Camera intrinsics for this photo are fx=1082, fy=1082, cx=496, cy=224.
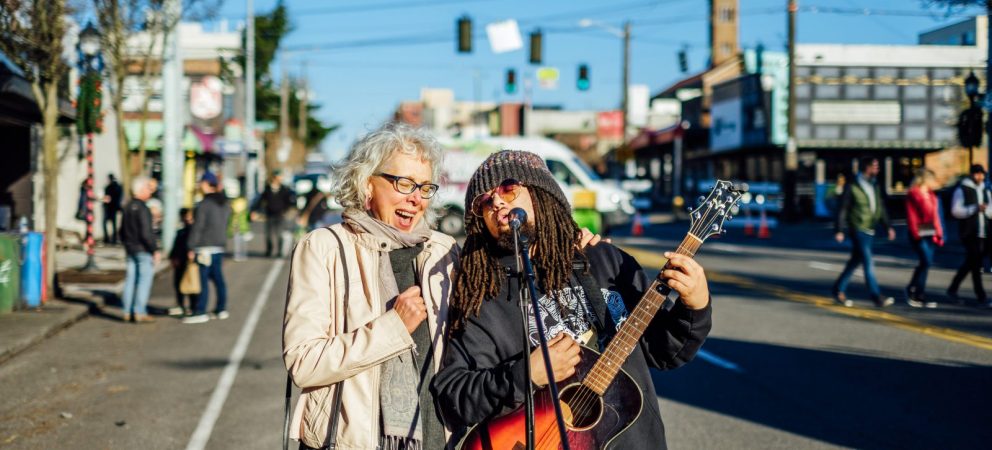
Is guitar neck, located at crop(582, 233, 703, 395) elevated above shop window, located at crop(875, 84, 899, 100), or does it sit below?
below

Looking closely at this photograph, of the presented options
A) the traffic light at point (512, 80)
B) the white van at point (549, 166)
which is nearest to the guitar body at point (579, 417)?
the white van at point (549, 166)

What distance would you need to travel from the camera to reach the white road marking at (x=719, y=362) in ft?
30.7

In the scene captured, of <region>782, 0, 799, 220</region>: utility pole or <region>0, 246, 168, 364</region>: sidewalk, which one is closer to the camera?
<region>0, 246, 168, 364</region>: sidewalk

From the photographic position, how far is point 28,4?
1552 cm

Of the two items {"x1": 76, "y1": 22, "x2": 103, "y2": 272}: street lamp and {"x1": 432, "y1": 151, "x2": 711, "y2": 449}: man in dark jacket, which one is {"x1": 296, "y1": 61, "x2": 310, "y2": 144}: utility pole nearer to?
{"x1": 76, "y1": 22, "x2": 103, "y2": 272}: street lamp

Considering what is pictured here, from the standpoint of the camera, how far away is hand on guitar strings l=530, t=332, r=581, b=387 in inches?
112

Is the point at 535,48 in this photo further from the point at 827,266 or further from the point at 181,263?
the point at 181,263

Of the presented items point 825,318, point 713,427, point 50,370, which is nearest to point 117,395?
point 50,370

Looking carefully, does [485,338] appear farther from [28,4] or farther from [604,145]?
[604,145]

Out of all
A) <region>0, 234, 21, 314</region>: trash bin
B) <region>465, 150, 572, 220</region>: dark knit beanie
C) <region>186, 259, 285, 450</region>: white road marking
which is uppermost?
<region>465, 150, 572, 220</region>: dark knit beanie

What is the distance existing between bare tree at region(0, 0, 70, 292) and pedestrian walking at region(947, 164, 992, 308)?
12.0m

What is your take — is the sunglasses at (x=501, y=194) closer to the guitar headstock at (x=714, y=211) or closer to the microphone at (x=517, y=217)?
the microphone at (x=517, y=217)

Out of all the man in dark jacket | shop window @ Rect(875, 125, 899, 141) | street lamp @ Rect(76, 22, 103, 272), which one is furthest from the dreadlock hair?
shop window @ Rect(875, 125, 899, 141)

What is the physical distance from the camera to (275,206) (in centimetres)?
2233
